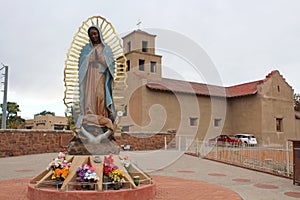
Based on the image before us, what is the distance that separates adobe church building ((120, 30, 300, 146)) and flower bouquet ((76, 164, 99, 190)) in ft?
64.5

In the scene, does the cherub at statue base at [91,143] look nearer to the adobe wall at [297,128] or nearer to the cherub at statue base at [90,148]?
the cherub at statue base at [90,148]

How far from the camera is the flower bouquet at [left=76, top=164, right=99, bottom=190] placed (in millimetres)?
6242

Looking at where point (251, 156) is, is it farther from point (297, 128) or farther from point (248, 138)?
point (297, 128)

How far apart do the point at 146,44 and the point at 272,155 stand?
718 inches

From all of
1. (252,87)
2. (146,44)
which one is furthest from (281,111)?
(146,44)

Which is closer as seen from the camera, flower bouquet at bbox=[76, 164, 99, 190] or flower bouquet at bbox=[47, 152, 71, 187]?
flower bouquet at bbox=[76, 164, 99, 190]

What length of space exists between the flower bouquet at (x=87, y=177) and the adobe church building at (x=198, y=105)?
774 inches

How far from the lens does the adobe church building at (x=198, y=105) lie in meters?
27.3

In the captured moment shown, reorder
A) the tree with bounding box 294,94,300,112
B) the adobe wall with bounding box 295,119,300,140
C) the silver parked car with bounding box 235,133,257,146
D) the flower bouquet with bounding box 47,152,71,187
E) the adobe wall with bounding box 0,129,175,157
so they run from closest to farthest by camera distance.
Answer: the flower bouquet with bounding box 47,152,71,187, the adobe wall with bounding box 0,129,175,157, the silver parked car with bounding box 235,133,257,146, the adobe wall with bounding box 295,119,300,140, the tree with bounding box 294,94,300,112

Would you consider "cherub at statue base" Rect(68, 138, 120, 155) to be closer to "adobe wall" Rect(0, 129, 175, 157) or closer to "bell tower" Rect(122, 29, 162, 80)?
"adobe wall" Rect(0, 129, 175, 157)

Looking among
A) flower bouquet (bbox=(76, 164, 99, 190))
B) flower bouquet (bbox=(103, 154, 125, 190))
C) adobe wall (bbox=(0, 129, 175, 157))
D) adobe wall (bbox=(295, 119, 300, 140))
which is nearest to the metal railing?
adobe wall (bbox=(0, 129, 175, 157))

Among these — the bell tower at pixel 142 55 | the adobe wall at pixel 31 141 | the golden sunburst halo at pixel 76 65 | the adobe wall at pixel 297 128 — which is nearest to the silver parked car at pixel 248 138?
the adobe wall at pixel 297 128

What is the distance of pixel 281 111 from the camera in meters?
33.0

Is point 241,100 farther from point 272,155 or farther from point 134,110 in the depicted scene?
point 272,155
